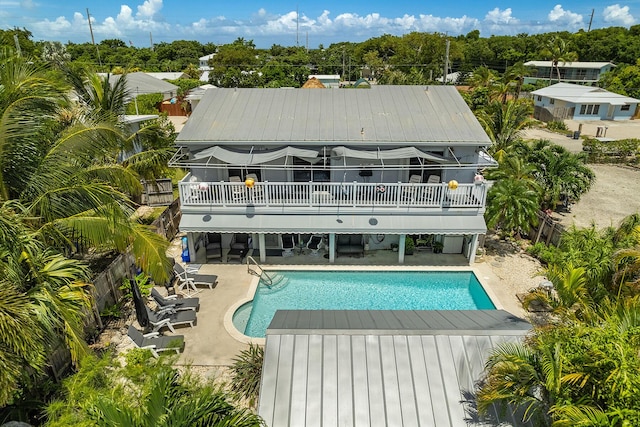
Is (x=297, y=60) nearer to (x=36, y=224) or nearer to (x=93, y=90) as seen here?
(x=93, y=90)

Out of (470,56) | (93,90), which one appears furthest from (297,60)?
(93,90)

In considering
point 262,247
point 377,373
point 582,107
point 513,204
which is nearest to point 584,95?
point 582,107

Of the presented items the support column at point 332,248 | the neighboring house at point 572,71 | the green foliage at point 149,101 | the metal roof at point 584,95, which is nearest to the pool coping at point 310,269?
the support column at point 332,248

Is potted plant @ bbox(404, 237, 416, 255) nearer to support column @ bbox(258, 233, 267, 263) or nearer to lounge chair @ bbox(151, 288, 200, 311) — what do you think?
support column @ bbox(258, 233, 267, 263)

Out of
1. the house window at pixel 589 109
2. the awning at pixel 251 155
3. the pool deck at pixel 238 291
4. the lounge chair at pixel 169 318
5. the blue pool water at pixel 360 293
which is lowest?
the blue pool water at pixel 360 293

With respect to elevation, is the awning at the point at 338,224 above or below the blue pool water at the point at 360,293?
above

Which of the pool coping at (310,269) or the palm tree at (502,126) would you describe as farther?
the palm tree at (502,126)

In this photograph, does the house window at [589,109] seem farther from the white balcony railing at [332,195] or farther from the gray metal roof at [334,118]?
the white balcony railing at [332,195]
